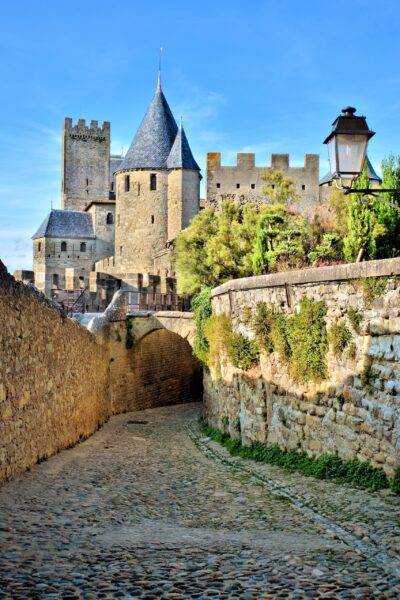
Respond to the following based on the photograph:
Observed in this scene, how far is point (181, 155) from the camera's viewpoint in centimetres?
4391

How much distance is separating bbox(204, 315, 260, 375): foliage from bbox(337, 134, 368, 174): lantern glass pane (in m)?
5.47

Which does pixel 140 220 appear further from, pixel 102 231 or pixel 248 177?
pixel 102 231

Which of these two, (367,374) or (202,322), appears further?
(202,322)

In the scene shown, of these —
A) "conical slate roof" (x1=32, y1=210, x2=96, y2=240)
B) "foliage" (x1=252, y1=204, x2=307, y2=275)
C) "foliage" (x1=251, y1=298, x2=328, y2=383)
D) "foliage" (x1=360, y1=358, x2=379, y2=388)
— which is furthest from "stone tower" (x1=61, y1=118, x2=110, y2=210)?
"foliage" (x1=360, y1=358, x2=379, y2=388)

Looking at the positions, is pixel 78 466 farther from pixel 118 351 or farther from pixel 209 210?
pixel 209 210

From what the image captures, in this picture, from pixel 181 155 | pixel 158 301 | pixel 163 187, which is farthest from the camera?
pixel 163 187

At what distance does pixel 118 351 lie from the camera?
22188 millimetres

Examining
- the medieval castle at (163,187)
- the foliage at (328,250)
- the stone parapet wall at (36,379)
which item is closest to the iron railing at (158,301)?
the foliage at (328,250)

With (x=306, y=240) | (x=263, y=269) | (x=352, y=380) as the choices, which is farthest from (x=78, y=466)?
(x=306, y=240)

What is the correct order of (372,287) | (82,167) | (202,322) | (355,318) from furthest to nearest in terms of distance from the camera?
(82,167)
(202,322)
(355,318)
(372,287)

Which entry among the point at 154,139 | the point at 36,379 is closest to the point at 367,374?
the point at 36,379

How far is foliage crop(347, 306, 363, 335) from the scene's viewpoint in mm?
8125

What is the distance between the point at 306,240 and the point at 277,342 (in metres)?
16.3

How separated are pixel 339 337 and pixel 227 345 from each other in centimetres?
461
